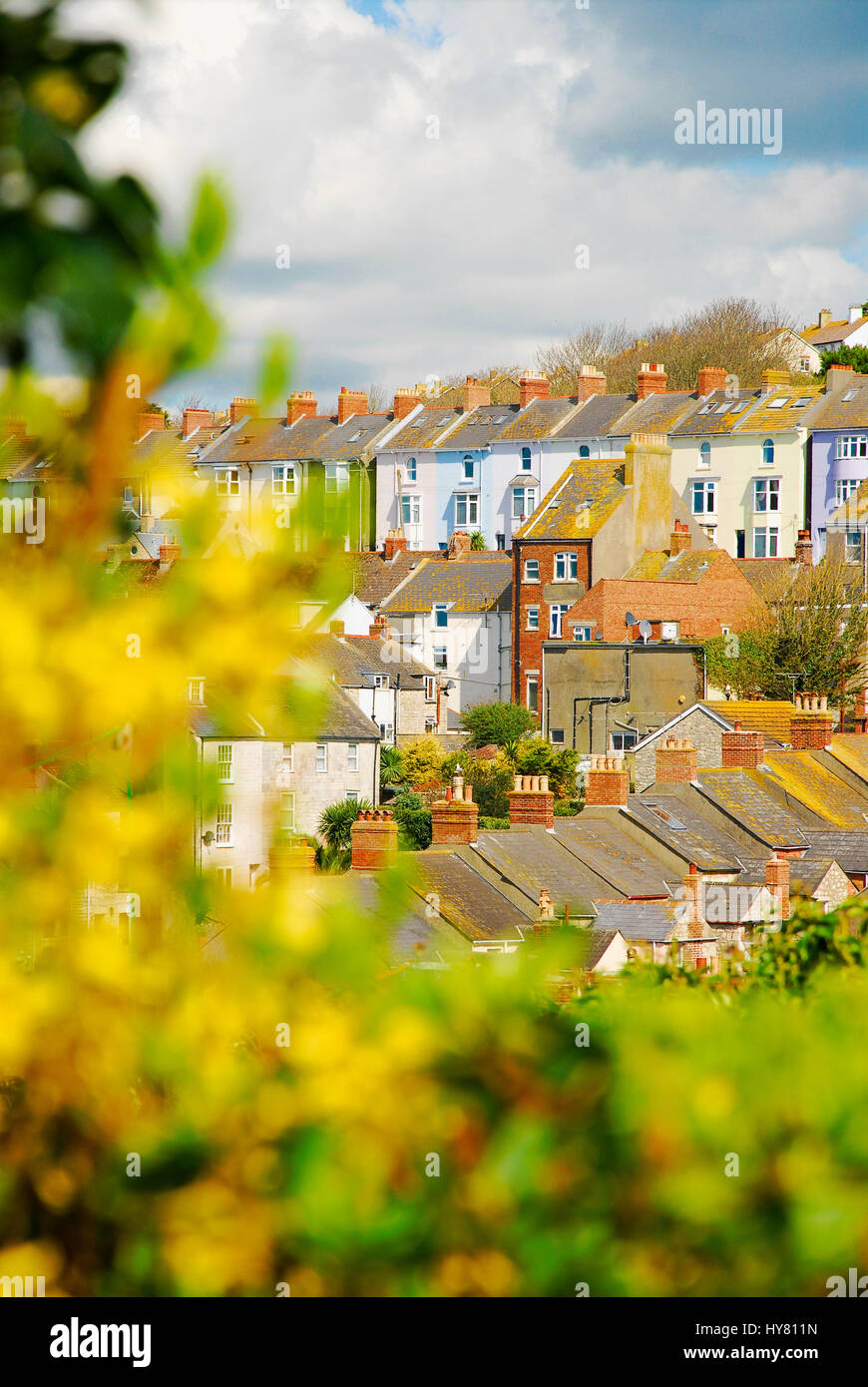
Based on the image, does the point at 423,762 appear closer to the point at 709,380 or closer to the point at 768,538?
the point at 768,538

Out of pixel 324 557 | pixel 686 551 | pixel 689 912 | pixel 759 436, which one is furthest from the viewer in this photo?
pixel 759 436

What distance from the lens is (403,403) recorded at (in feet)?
238

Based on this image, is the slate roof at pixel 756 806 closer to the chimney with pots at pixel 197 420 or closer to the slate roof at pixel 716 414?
the slate roof at pixel 716 414

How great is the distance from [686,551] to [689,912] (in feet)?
111

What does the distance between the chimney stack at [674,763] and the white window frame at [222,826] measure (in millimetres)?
31343

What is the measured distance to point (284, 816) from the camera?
2.26 m

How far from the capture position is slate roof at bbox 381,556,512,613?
60.0 m

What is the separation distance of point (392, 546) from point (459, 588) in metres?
6.41

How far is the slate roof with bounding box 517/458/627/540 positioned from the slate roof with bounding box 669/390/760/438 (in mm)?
5018

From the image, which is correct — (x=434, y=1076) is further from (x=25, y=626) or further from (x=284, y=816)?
(x=25, y=626)

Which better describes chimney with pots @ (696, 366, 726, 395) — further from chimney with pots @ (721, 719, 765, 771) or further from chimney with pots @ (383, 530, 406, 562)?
chimney with pots @ (721, 719, 765, 771)

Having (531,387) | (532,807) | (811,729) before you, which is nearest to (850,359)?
(531,387)

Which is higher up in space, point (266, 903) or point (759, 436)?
point (759, 436)
